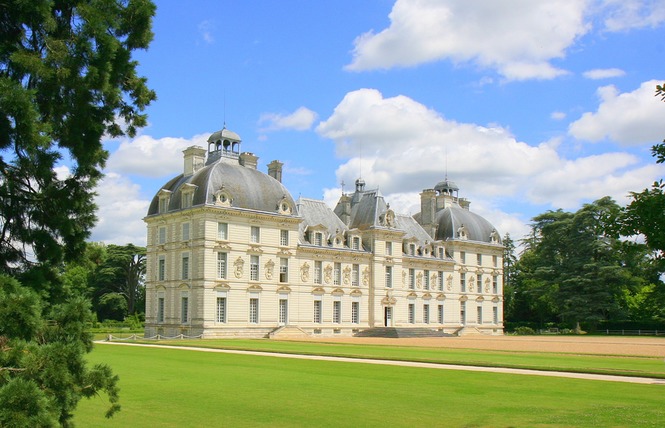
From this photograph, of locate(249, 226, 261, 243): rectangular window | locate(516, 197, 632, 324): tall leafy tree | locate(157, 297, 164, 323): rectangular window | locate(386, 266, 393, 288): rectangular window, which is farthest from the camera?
locate(516, 197, 632, 324): tall leafy tree

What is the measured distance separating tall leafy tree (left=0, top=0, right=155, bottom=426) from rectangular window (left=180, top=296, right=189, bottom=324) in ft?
124

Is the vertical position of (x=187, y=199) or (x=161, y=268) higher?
(x=187, y=199)

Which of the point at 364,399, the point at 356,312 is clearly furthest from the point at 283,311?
the point at 364,399

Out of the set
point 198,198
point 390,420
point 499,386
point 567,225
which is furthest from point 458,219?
point 390,420

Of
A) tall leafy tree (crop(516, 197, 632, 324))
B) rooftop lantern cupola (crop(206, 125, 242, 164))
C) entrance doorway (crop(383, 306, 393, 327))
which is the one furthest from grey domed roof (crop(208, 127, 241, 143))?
tall leafy tree (crop(516, 197, 632, 324))

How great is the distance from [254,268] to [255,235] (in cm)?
226

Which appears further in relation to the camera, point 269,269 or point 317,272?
point 317,272

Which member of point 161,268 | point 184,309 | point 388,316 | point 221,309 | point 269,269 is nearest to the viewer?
point 221,309

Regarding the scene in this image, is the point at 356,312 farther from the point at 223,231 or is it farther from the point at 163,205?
the point at 163,205

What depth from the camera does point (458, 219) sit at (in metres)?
65.9

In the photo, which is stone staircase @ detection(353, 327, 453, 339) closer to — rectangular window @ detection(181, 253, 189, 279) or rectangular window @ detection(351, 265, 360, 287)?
rectangular window @ detection(351, 265, 360, 287)

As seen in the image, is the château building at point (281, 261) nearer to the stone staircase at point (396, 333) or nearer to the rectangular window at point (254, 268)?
the rectangular window at point (254, 268)

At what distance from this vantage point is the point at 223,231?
4647 centimetres

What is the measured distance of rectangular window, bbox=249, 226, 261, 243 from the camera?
48.2 metres
